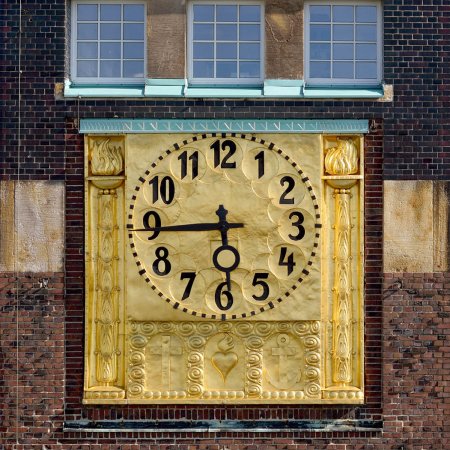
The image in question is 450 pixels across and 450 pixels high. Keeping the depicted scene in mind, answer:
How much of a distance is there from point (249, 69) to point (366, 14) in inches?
71.0

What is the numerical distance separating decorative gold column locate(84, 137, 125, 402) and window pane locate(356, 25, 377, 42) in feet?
12.3

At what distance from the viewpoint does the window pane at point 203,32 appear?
18.0 meters

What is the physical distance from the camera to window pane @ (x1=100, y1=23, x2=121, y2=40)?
59.3 ft

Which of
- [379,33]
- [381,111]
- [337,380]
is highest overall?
[379,33]

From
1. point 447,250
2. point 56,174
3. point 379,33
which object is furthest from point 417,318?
point 56,174

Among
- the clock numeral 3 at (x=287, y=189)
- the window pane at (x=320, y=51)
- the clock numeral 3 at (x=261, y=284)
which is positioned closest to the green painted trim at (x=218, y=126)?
the clock numeral 3 at (x=287, y=189)

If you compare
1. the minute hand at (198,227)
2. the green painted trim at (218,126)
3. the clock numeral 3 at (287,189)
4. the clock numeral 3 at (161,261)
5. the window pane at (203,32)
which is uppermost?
the window pane at (203,32)

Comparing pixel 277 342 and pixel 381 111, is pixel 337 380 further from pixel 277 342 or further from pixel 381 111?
pixel 381 111

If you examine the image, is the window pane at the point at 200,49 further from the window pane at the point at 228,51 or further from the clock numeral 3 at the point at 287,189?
the clock numeral 3 at the point at 287,189

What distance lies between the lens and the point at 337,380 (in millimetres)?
17609

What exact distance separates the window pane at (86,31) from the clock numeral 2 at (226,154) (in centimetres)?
231

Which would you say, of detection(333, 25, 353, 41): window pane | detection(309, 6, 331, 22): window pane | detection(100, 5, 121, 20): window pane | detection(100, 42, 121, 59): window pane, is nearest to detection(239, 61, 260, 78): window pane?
detection(309, 6, 331, 22): window pane

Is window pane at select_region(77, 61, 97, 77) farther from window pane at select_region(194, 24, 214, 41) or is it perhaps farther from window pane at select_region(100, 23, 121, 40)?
window pane at select_region(194, 24, 214, 41)

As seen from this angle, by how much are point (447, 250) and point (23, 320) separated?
19.2 feet
